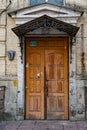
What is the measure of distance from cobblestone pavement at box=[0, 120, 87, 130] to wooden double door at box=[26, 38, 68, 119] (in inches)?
17.8

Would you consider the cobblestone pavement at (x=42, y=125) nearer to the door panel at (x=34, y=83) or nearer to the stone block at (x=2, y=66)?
the door panel at (x=34, y=83)

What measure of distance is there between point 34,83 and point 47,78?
427 millimetres

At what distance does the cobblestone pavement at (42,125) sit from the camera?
8.34m

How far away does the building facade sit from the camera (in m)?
9.18

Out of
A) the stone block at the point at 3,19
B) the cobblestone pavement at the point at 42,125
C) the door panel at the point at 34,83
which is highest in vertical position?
the stone block at the point at 3,19

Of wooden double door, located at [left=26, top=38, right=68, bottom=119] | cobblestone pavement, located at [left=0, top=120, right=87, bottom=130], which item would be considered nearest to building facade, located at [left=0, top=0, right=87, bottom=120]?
wooden double door, located at [left=26, top=38, right=68, bottom=119]

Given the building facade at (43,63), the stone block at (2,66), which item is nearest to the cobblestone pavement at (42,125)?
the building facade at (43,63)

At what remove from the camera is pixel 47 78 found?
952 cm

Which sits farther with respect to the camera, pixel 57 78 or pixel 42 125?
pixel 57 78

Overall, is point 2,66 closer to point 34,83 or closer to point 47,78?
point 34,83

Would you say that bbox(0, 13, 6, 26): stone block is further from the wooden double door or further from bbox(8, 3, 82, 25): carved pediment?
the wooden double door

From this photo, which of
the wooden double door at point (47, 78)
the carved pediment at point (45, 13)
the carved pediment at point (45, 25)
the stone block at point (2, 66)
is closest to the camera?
the carved pediment at point (45, 25)

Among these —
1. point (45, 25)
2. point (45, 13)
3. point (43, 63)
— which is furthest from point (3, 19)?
point (43, 63)

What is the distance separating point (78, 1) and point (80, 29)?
85 centimetres
